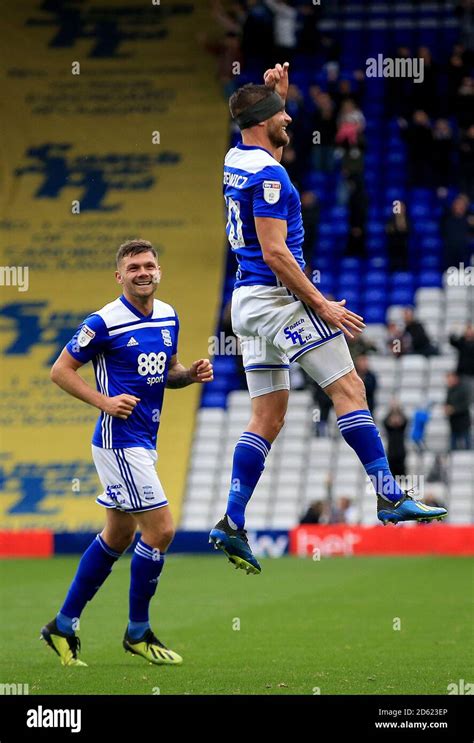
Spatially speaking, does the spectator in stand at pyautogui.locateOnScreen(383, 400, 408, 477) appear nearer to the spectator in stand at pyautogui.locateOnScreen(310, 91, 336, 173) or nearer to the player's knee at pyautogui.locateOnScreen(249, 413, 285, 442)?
the spectator in stand at pyautogui.locateOnScreen(310, 91, 336, 173)

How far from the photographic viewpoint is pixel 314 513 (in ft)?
70.4

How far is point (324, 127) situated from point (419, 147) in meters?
1.75

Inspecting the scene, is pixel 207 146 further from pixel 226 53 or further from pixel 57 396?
pixel 57 396

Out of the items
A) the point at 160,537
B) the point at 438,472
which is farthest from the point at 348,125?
the point at 160,537

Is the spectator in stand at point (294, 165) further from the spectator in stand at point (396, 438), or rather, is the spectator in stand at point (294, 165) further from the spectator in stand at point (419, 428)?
the spectator in stand at point (396, 438)

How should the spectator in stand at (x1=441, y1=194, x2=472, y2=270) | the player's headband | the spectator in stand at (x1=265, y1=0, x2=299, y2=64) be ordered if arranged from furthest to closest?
the spectator in stand at (x1=265, y1=0, x2=299, y2=64) → the spectator in stand at (x1=441, y1=194, x2=472, y2=270) → the player's headband

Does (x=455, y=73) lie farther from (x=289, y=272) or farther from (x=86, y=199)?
(x=289, y=272)

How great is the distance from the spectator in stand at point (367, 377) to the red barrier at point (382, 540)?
1.90 m

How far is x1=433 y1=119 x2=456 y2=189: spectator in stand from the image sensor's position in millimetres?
25531

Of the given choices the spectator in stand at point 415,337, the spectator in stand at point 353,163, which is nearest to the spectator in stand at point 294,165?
the spectator in stand at point 353,163

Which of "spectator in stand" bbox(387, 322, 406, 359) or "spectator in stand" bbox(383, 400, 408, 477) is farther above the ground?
"spectator in stand" bbox(387, 322, 406, 359)

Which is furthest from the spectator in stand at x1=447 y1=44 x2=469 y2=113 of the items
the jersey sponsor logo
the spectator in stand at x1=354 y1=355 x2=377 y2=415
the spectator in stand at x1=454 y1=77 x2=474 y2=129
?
the jersey sponsor logo

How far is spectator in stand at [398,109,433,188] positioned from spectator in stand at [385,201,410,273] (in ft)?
3.90
